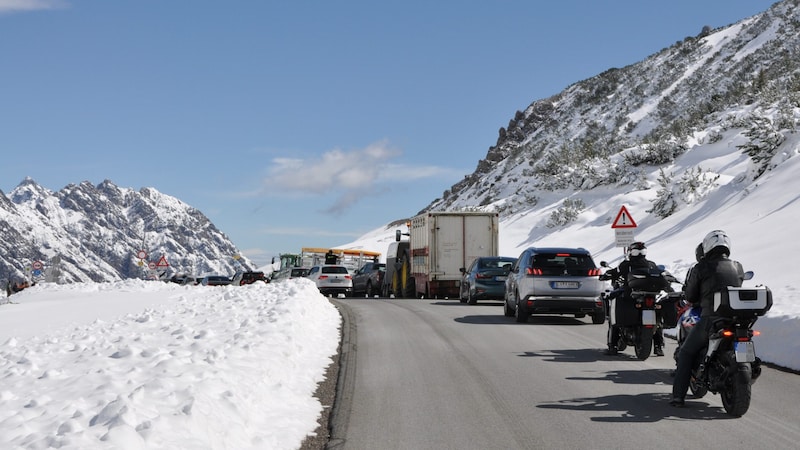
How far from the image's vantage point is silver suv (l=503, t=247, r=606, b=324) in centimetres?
1831

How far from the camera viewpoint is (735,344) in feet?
26.2

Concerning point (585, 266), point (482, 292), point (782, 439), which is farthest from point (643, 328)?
point (482, 292)

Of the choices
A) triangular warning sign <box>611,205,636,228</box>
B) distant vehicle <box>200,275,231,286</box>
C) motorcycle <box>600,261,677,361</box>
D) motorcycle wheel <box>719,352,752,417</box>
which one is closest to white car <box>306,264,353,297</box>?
distant vehicle <box>200,275,231,286</box>

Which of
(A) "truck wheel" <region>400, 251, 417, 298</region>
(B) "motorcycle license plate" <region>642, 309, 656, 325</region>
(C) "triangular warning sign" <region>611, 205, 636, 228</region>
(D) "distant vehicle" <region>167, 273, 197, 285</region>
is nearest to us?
(B) "motorcycle license plate" <region>642, 309, 656, 325</region>

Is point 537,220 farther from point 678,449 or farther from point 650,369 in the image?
point 678,449

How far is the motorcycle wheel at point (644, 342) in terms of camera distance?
39.9ft

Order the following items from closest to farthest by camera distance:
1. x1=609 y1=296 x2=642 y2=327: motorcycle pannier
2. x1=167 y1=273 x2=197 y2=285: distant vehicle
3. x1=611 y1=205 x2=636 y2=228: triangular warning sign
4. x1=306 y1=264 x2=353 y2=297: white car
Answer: x1=609 y1=296 x2=642 y2=327: motorcycle pannier, x1=611 y1=205 x2=636 y2=228: triangular warning sign, x1=306 y1=264 x2=353 y2=297: white car, x1=167 y1=273 x2=197 y2=285: distant vehicle

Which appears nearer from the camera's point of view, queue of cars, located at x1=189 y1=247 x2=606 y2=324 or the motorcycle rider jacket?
the motorcycle rider jacket

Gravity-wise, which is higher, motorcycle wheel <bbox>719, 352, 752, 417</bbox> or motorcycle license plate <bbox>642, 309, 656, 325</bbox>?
motorcycle license plate <bbox>642, 309, 656, 325</bbox>

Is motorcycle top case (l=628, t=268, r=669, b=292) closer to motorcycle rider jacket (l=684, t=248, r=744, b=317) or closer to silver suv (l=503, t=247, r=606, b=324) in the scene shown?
motorcycle rider jacket (l=684, t=248, r=744, b=317)

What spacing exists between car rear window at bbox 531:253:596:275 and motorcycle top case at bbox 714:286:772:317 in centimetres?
1052

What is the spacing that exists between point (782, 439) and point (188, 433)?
15.5 ft

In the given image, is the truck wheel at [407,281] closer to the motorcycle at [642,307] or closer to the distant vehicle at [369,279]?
the distant vehicle at [369,279]

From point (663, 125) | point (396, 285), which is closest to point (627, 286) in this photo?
point (396, 285)
